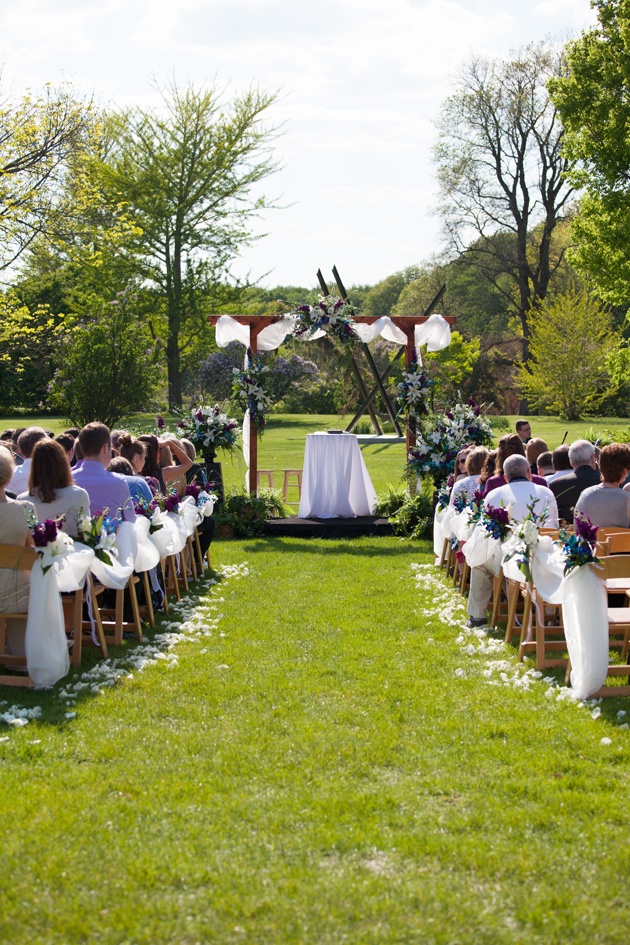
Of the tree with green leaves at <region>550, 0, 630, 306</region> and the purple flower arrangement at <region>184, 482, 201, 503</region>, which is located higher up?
the tree with green leaves at <region>550, 0, 630, 306</region>

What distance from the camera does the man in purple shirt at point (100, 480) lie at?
7887mm

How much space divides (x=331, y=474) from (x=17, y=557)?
9.23 metres

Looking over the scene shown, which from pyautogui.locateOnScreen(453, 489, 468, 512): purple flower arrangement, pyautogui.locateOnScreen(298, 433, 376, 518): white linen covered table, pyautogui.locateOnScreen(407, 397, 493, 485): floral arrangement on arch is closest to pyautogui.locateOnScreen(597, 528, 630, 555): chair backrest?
pyautogui.locateOnScreen(453, 489, 468, 512): purple flower arrangement

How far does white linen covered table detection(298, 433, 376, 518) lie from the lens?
604 inches

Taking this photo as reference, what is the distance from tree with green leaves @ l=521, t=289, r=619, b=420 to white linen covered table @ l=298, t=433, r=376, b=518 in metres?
22.6

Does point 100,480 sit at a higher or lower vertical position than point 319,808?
higher

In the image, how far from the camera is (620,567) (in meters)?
6.15

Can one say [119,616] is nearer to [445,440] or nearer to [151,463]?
[151,463]

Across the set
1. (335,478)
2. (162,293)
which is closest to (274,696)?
(335,478)

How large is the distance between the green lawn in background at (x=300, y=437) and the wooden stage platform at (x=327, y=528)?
20.7ft

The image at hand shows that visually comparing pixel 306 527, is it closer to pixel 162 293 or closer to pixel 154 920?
pixel 154 920

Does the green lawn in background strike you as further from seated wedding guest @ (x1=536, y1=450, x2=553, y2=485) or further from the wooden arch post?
seated wedding guest @ (x1=536, y1=450, x2=553, y2=485)

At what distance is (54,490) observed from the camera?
7.06 m

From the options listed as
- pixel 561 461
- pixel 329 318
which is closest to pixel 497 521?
pixel 561 461
